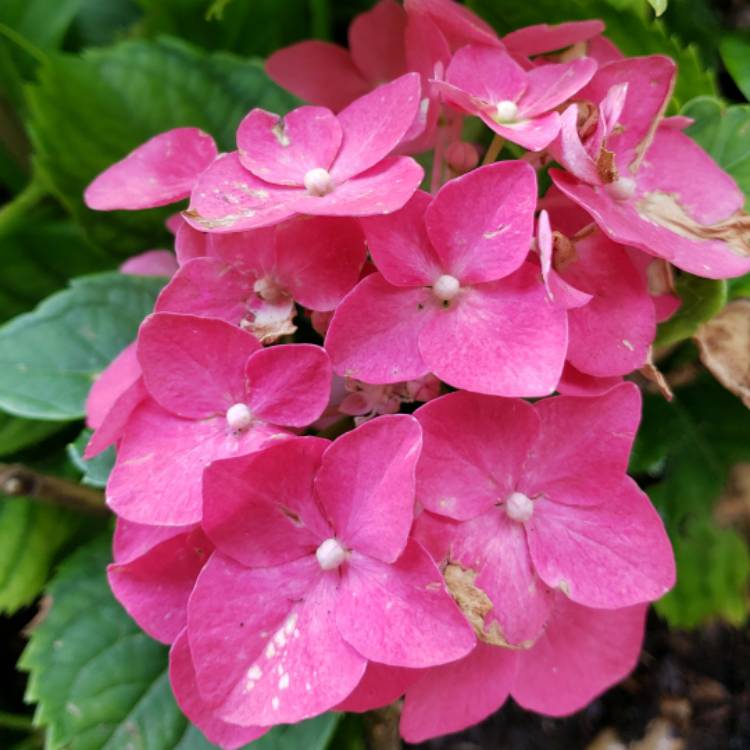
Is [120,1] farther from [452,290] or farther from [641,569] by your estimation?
[641,569]

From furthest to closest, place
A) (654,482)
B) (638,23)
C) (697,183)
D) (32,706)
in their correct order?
(32,706)
(654,482)
(638,23)
(697,183)

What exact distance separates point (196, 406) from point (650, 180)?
0.39m

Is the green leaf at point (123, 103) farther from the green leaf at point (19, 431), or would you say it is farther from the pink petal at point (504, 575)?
the pink petal at point (504, 575)

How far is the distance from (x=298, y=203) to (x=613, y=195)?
230 millimetres

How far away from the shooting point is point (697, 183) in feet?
2.18

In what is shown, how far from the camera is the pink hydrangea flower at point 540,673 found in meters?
0.62

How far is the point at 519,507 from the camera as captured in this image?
57 cm

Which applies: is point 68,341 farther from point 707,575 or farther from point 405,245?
point 707,575

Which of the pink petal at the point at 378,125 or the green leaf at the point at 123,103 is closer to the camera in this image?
the pink petal at the point at 378,125

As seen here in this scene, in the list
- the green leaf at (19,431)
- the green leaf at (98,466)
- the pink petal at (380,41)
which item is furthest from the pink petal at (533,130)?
the green leaf at (19,431)

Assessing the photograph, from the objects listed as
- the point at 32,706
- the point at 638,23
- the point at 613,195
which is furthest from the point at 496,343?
the point at 32,706

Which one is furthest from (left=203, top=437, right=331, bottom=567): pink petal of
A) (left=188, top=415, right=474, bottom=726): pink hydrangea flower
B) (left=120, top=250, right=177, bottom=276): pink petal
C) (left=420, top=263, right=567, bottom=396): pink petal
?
(left=120, top=250, right=177, bottom=276): pink petal

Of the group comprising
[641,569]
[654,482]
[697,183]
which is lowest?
[654,482]

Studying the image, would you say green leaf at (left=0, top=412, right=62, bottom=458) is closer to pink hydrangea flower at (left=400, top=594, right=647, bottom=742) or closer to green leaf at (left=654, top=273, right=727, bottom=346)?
pink hydrangea flower at (left=400, top=594, right=647, bottom=742)
